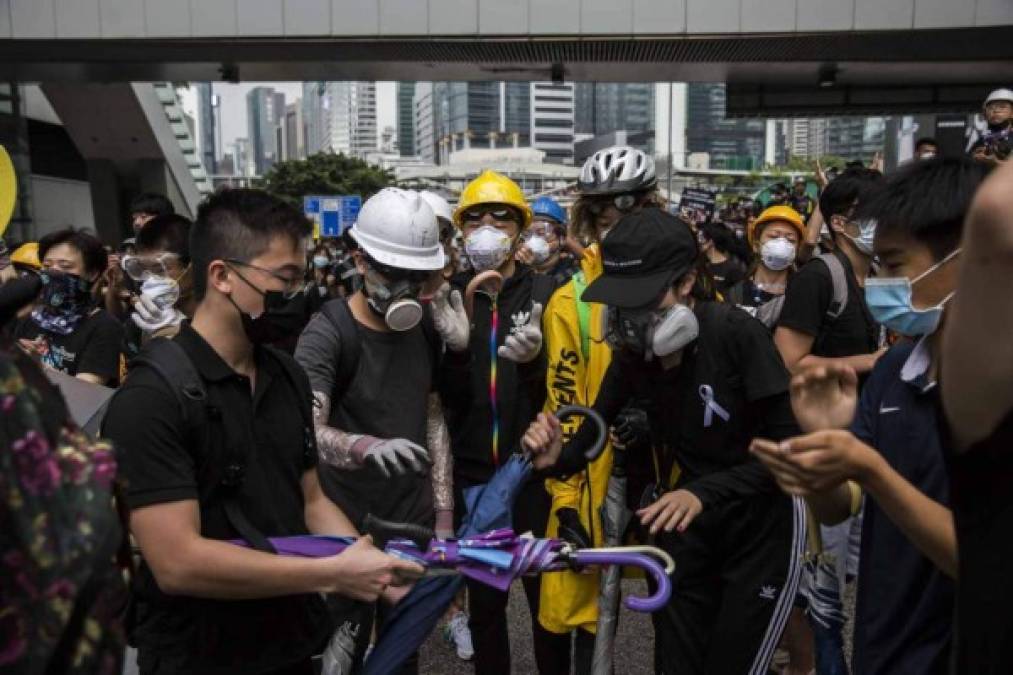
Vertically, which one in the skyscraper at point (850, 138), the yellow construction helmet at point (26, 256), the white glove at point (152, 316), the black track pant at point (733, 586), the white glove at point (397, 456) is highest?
the skyscraper at point (850, 138)

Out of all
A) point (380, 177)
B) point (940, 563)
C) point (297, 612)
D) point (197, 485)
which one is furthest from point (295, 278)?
point (380, 177)

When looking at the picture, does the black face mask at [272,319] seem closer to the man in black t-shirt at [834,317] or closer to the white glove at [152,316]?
the white glove at [152,316]

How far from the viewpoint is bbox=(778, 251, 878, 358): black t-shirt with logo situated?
14.7 ft

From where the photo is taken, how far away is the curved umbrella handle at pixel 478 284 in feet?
14.1

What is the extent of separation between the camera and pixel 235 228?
8.70 feet

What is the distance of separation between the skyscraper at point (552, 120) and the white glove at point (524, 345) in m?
165

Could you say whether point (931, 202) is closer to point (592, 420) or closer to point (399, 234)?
point (592, 420)

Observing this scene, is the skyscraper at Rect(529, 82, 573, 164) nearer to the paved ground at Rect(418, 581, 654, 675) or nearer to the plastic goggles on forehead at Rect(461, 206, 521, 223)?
the paved ground at Rect(418, 581, 654, 675)

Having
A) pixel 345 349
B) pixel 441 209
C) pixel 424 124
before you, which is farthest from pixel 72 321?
pixel 424 124

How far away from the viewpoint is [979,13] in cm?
1189

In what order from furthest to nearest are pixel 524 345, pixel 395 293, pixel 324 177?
pixel 324 177 → pixel 524 345 → pixel 395 293

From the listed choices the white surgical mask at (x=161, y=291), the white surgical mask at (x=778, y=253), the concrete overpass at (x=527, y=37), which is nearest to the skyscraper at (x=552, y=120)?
the concrete overpass at (x=527, y=37)

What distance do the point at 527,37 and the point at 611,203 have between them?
28.8 ft

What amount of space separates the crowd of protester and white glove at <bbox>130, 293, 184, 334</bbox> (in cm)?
1
